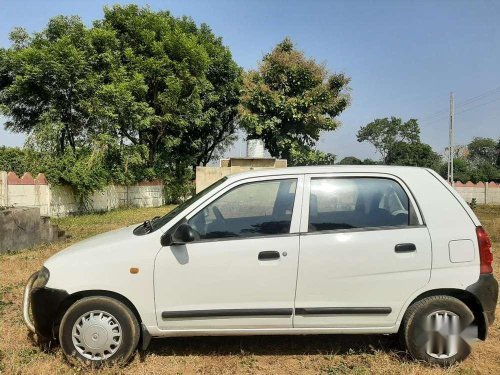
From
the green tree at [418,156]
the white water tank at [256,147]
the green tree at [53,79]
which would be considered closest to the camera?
the green tree at [53,79]

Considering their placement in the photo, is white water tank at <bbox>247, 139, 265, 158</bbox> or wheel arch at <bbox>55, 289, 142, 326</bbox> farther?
white water tank at <bbox>247, 139, 265, 158</bbox>

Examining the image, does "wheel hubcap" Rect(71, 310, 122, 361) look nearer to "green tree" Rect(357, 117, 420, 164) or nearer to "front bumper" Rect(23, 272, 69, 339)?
"front bumper" Rect(23, 272, 69, 339)

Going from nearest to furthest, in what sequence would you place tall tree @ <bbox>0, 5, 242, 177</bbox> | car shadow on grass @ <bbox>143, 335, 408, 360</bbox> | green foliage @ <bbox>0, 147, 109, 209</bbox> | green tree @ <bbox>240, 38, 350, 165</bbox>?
Result: car shadow on grass @ <bbox>143, 335, 408, 360</bbox> → green foliage @ <bbox>0, 147, 109, 209</bbox> → tall tree @ <bbox>0, 5, 242, 177</bbox> → green tree @ <bbox>240, 38, 350, 165</bbox>

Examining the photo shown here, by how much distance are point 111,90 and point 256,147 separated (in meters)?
10.4

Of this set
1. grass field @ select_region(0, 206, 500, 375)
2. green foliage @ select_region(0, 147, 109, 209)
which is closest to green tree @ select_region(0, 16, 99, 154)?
green foliage @ select_region(0, 147, 109, 209)

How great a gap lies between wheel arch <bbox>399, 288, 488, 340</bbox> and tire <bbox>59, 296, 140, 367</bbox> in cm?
238

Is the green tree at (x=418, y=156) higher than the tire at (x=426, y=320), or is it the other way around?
the green tree at (x=418, y=156)

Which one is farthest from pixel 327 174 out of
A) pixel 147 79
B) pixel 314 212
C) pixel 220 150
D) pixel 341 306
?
pixel 220 150

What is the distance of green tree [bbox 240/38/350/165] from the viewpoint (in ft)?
81.1

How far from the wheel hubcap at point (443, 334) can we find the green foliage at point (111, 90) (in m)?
15.5

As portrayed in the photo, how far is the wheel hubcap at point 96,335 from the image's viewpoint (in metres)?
3.64

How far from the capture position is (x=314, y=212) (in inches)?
149

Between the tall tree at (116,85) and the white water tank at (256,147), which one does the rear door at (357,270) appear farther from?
the white water tank at (256,147)

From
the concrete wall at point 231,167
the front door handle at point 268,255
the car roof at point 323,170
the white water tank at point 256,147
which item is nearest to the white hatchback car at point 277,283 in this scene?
the front door handle at point 268,255
